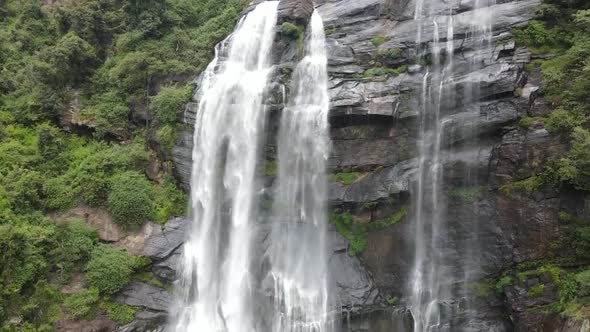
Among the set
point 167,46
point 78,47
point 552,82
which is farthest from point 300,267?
point 78,47

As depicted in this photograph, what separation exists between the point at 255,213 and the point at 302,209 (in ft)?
5.77

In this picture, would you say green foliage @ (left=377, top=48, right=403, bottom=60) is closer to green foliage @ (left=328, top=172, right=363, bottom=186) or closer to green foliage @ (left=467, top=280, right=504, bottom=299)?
green foliage @ (left=328, top=172, right=363, bottom=186)

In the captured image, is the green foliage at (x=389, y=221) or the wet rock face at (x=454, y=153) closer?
the wet rock face at (x=454, y=153)

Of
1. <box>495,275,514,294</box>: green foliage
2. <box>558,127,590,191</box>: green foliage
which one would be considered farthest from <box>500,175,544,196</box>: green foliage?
<box>495,275,514,294</box>: green foliage

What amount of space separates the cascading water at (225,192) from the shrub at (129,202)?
67.9 inches

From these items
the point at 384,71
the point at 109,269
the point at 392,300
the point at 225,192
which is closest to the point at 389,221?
the point at 392,300

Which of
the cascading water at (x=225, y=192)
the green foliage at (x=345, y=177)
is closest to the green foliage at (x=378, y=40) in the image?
the cascading water at (x=225, y=192)

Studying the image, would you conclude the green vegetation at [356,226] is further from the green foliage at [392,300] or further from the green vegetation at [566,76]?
the green vegetation at [566,76]

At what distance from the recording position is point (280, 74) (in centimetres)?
1714

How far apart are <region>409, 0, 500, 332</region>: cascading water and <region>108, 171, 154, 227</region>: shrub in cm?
976

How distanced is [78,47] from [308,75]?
1027 centimetres

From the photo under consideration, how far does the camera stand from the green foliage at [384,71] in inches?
627

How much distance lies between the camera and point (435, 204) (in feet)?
47.0

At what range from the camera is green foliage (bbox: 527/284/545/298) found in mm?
12156
